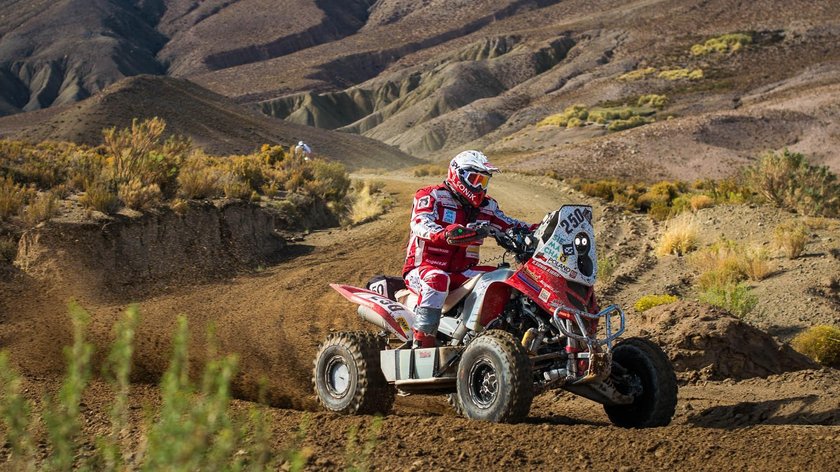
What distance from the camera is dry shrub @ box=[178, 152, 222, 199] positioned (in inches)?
779

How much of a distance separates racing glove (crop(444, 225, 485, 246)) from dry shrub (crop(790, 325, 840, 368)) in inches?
236

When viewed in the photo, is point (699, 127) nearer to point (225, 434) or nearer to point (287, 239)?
point (287, 239)

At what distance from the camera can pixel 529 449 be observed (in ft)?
19.5

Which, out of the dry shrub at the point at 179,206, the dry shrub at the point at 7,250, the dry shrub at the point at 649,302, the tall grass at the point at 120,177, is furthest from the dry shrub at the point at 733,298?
the dry shrub at the point at 7,250

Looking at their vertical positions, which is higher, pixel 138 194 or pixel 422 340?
pixel 138 194

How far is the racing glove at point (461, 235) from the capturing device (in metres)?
7.50

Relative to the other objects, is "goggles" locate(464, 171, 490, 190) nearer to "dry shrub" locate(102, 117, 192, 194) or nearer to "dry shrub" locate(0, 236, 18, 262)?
"dry shrub" locate(0, 236, 18, 262)

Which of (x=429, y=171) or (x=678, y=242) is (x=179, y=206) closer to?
(x=678, y=242)

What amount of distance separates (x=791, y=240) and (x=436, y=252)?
10.8 m

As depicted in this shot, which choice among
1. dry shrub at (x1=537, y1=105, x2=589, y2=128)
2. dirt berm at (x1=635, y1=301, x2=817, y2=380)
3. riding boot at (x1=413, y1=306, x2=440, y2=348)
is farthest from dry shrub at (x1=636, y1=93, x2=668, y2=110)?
riding boot at (x1=413, y1=306, x2=440, y2=348)

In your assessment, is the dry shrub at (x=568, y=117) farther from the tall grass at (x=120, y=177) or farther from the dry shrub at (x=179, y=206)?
the dry shrub at (x=179, y=206)

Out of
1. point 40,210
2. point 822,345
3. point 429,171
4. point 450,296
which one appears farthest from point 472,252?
point 429,171

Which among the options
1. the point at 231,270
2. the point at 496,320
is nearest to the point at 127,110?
the point at 231,270

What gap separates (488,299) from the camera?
24.7 feet
